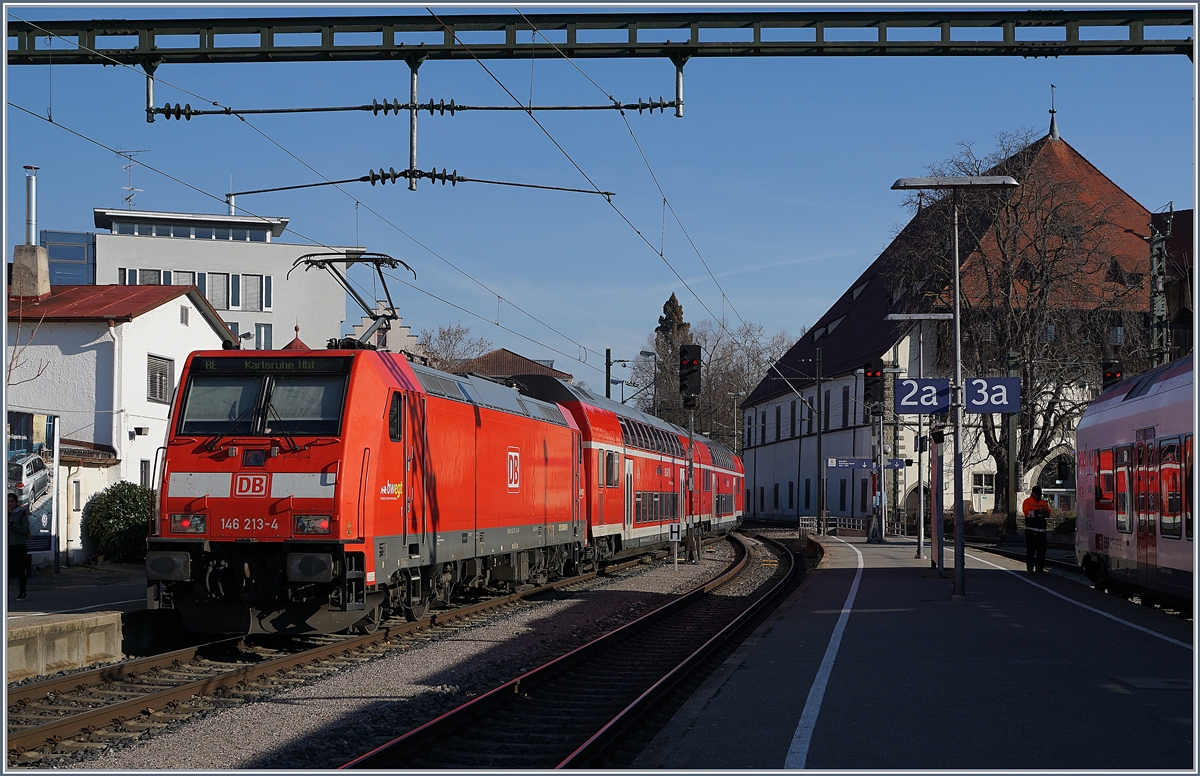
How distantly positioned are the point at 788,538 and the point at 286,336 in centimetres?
2732

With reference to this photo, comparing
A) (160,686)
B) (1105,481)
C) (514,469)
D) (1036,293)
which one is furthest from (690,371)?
(1036,293)

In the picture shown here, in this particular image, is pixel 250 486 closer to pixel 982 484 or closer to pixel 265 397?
pixel 265 397

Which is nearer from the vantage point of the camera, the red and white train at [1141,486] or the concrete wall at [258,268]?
the red and white train at [1141,486]

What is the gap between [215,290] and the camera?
58.4 meters

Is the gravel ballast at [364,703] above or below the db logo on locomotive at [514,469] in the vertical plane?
below

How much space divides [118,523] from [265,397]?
479 inches

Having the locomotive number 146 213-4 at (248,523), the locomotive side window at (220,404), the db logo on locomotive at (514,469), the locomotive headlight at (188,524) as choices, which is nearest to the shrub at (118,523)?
the db logo on locomotive at (514,469)

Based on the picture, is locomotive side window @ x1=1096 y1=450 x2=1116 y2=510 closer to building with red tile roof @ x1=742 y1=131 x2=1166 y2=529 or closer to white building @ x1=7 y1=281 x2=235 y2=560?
building with red tile roof @ x1=742 y1=131 x2=1166 y2=529

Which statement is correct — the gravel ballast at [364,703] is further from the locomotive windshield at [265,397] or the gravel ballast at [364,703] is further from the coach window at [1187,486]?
the coach window at [1187,486]

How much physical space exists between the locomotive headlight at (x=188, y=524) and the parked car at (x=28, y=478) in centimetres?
891

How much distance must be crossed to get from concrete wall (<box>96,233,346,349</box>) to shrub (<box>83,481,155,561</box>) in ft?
112

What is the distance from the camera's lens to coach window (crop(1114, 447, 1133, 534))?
55.6 feet

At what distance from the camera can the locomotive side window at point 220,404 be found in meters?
13.1

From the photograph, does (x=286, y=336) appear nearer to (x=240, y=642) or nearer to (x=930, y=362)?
(x=930, y=362)
